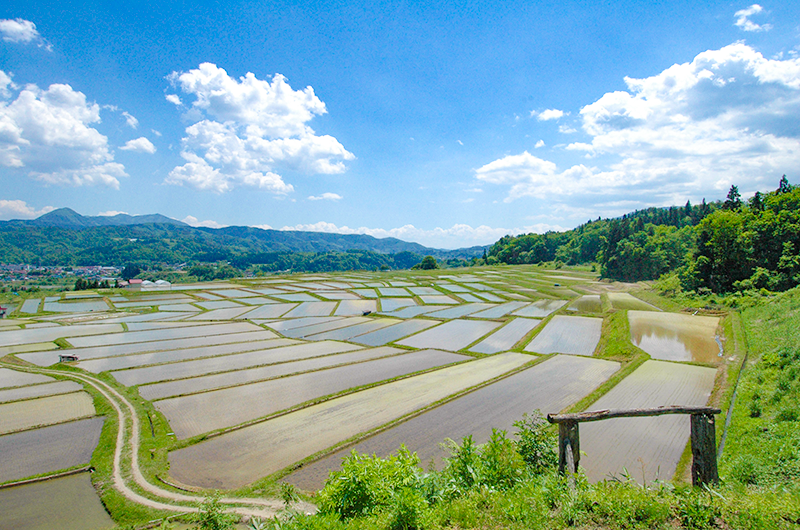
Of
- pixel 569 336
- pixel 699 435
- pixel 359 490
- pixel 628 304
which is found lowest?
pixel 569 336

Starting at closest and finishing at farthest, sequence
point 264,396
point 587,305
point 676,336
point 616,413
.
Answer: point 616,413, point 264,396, point 676,336, point 587,305

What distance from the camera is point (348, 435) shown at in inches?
554

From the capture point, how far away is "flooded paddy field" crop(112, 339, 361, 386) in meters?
22.2

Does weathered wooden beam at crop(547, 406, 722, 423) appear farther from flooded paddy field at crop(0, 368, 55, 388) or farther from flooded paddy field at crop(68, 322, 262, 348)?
flooded paddy field at crop(68, 322, 262, 348)

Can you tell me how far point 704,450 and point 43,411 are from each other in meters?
25.6

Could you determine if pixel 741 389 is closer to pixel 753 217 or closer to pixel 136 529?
pixel 136 529

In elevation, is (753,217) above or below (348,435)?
above

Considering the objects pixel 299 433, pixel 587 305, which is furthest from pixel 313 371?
pixel 587 305

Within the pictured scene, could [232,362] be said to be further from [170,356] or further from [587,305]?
[587,305]

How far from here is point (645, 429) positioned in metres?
13.4

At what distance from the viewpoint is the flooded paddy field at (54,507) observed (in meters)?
9.37

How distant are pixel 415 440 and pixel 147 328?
3694 centimetres

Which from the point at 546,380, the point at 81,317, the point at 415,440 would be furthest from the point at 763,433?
the point at 81,317

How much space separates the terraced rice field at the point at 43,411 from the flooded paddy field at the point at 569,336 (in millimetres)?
27894
